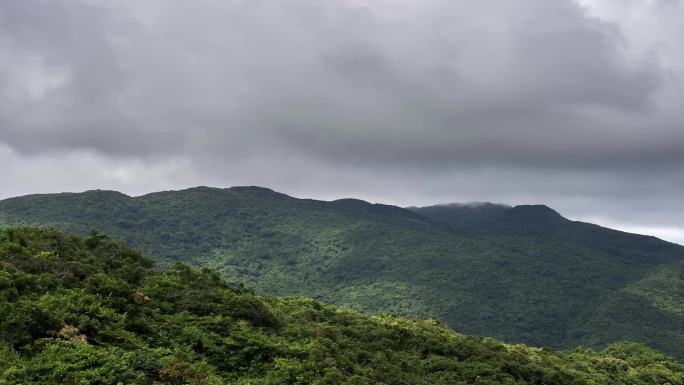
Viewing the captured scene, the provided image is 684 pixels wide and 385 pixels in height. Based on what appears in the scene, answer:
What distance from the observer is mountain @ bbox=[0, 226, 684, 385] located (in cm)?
2392

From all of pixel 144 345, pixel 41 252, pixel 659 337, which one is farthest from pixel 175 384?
pixel 659 337

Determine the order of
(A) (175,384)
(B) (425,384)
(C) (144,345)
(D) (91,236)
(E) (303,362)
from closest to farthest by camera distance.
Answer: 1. (A) (175,384)
2. (C) (144,345)
3. (E) (303,362)
4. (B) (425,384)
5. (D) (91,236)

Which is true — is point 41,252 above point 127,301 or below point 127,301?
above

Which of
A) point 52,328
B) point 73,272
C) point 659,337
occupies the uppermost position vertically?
point 73,272

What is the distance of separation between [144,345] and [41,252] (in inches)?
464

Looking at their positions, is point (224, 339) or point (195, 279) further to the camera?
point (195, 279)

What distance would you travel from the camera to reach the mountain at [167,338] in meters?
23.9

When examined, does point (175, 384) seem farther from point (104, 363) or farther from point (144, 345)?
point (144, 345)

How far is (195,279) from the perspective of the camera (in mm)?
43406

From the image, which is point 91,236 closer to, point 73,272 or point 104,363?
point 73,272

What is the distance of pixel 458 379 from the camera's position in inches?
1695

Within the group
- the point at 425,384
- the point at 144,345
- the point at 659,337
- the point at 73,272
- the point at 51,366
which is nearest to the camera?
the point at 51,366

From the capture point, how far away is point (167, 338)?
30.0 m

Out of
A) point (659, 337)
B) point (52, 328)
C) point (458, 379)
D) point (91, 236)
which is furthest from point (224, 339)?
point (659, 337)
